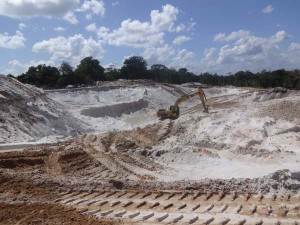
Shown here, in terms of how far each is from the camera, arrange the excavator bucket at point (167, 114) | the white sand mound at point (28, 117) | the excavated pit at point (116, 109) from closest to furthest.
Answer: the white sand mound at point (28, 117) < the excavator bucket at point (167, 114) < the excavated pit at point (116, 109)

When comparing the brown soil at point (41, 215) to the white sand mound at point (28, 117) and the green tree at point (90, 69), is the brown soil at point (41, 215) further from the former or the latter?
the green tree at point (90, 69)

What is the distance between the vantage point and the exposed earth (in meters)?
9.99

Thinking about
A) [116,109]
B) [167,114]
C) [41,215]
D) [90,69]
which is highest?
[90,69]

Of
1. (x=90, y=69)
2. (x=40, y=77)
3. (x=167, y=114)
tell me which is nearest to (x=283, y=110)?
(x=167, y=114)

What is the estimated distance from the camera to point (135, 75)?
71.9 m

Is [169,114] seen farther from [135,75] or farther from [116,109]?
[135,75]

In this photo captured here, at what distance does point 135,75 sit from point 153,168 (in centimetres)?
5670

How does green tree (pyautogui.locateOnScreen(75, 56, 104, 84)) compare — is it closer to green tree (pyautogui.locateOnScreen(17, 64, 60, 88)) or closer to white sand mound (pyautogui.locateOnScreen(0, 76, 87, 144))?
green tree (pyautogui.locateOnScreen(17, 64, 60, 88))

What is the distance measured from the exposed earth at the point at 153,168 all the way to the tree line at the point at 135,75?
19708 millimetres

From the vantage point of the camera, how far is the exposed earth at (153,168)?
32.8ft

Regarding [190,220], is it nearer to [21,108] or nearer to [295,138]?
[295,138]

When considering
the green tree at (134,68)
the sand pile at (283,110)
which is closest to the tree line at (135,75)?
the green tree at (134,68)

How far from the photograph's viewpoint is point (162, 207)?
33.5ft

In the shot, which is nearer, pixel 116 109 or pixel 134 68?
pixel 116 109
